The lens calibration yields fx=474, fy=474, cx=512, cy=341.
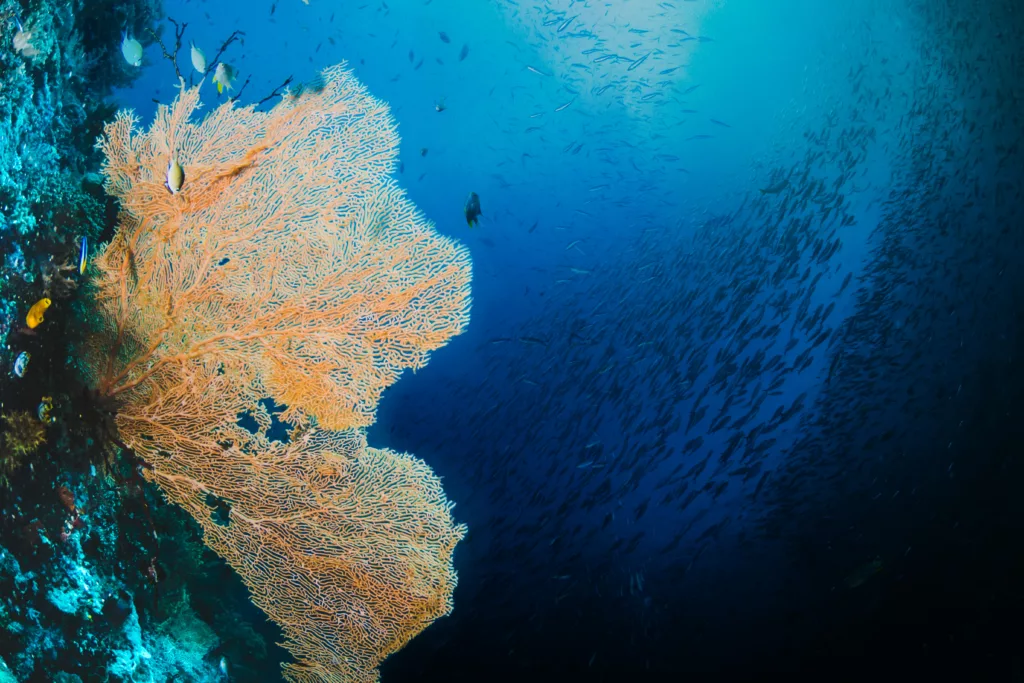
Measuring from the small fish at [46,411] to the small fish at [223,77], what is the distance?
69.2 inches

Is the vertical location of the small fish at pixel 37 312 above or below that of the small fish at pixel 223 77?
below

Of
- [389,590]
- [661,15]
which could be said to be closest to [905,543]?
[389,590]

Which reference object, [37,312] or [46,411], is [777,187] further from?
[46,411]

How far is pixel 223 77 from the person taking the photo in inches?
94.9

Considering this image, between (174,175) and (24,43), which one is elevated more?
(24,43)

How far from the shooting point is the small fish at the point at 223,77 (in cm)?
240

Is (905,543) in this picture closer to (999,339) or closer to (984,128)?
(999,339)

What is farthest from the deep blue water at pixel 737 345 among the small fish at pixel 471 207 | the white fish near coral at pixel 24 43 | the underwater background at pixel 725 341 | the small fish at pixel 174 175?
the white fish near coral at pixel 24 43

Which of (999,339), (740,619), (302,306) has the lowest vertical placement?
(740,619)

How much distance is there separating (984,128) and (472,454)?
5.73 meters

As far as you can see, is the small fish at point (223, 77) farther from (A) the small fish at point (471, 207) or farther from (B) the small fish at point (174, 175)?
(A) the small fish at point (471, 207)

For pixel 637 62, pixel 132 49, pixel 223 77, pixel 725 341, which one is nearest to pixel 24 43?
pixel 132 49

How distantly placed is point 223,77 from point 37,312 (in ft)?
4.65

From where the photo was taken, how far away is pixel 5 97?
233cm
